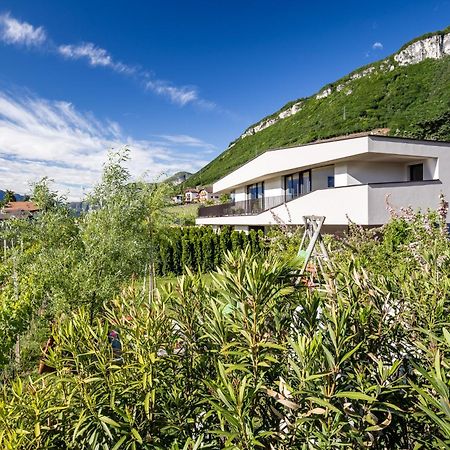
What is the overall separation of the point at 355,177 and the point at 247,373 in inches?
658

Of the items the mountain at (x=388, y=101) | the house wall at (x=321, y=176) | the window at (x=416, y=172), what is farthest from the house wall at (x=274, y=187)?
the mountain at (x=388, y=101)

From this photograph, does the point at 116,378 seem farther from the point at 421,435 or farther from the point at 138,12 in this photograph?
the point at 138,12

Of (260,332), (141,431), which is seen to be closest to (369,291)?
(260,332)

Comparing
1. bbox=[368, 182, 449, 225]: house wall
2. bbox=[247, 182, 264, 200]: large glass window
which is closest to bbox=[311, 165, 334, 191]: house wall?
bbox=[368, 182, 449, 225]: house wall

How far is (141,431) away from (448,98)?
2457 inches

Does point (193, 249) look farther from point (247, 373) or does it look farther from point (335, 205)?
point (247, 373)

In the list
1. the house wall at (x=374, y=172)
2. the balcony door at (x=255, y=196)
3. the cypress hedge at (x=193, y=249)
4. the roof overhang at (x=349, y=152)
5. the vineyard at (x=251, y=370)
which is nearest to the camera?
the vineyard at (x=251, y=370)

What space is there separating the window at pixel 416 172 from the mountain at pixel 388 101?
22.7m

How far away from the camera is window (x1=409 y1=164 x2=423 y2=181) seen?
1723 centimetres

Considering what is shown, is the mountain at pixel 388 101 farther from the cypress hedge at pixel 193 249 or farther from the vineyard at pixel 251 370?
the vineyard at pixel 251 370

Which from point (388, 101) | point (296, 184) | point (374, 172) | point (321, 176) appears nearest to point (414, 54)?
point (388, 101)

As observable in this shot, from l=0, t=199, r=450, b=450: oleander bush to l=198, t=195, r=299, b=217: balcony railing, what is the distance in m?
17.3

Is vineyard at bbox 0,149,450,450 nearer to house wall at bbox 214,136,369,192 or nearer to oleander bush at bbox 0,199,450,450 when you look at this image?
oleander bush at bbox 0,199,450,450

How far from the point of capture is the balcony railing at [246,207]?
22545mm
